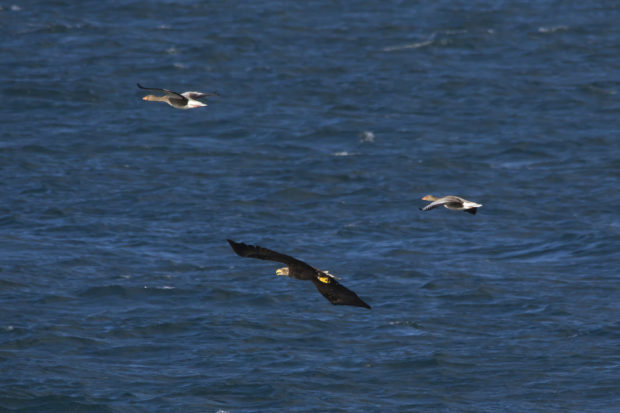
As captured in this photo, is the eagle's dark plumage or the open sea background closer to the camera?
the eagle's dark plumage

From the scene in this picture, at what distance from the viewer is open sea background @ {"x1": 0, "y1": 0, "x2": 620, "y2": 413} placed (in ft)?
175

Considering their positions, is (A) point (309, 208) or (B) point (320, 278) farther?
(A) point (309, 208)

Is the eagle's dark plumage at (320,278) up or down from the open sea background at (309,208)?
up

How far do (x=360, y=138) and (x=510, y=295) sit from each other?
888 inches

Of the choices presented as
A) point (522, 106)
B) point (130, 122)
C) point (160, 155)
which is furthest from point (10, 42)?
point (522, 106)

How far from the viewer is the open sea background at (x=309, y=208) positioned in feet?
175

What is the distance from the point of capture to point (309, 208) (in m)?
69.9

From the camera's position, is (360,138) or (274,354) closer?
(274,354)

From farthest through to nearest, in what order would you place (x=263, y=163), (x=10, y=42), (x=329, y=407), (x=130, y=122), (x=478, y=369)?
(x=10, y=42), (x=130, y=122), (x=263, y=163), (x=478, y=369), (x=329, y=407)

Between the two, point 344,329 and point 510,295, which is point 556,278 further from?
point 344,329

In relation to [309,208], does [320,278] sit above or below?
above

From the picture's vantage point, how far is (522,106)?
279 ft

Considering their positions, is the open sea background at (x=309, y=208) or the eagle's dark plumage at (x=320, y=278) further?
the open sea background at (x=309, y=208)

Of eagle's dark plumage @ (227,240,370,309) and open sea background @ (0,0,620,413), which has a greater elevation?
eagle's dark plumage @ (227,240,370,309)
